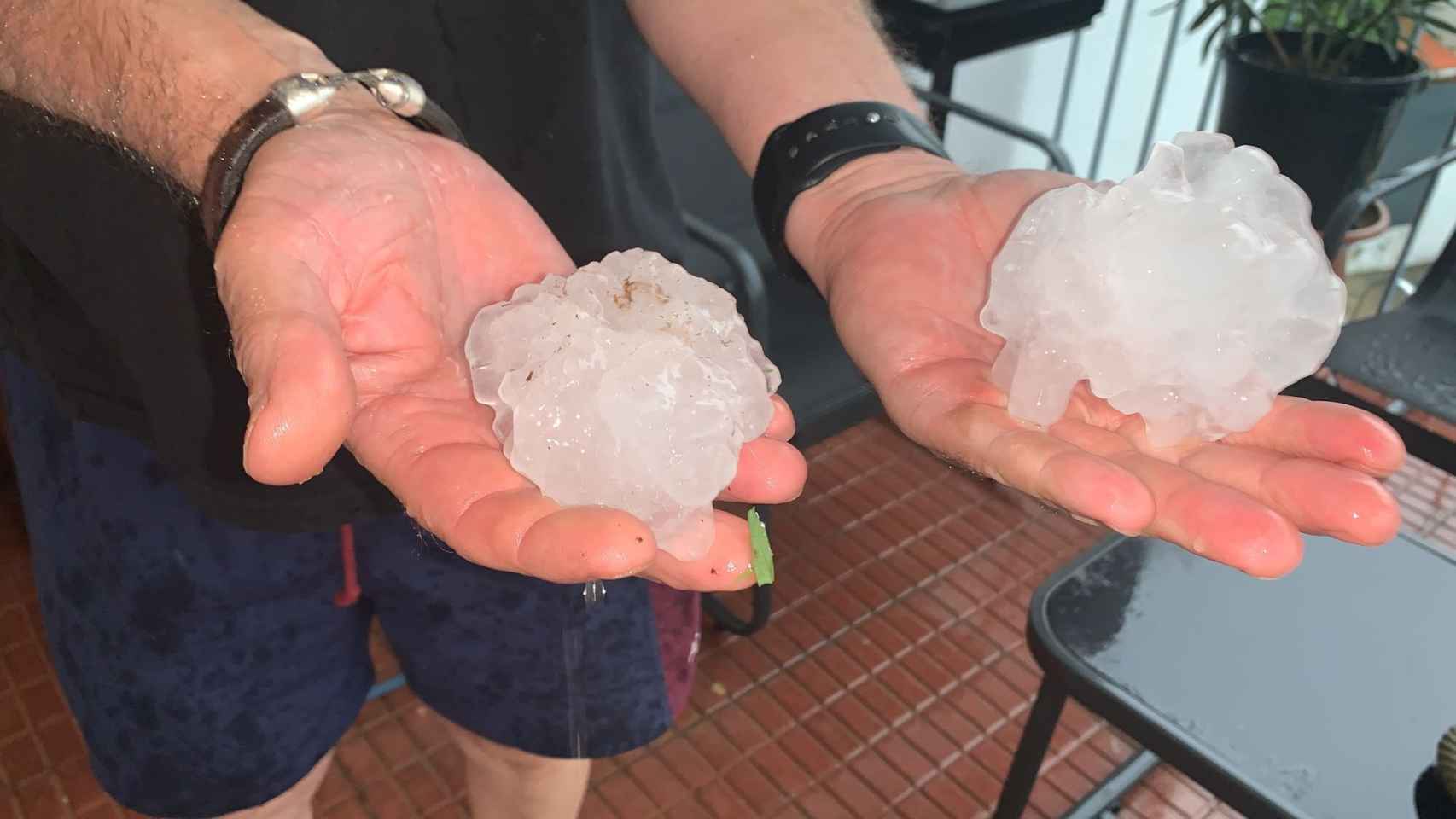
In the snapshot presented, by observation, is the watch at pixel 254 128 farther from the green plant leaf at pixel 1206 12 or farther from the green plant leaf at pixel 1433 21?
the green plant leaf at pixel 1433 21

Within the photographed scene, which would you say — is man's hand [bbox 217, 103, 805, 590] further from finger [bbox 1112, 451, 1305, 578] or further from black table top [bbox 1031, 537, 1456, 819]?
black table top [bbox 1031, 537, 1456, 819]

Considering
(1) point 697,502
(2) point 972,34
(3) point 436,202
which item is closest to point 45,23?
(3) point 436,202

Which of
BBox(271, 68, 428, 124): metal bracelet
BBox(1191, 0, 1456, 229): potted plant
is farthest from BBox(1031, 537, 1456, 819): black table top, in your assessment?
BBox(1191, 0, 1456, 229): potted plant

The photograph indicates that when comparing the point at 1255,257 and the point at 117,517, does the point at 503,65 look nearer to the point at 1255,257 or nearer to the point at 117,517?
the point at 117,517

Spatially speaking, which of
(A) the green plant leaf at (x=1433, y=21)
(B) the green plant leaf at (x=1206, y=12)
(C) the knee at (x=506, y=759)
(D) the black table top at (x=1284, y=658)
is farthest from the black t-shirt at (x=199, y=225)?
(A) the green plant leaf at (x=1433, y=21)

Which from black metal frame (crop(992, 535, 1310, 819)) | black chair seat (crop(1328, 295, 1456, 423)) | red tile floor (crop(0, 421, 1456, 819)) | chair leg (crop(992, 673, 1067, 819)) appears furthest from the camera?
black chair seat (crop(1328, 295, 1456, 423))
